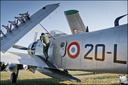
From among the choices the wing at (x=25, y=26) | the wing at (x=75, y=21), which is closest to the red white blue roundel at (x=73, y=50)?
the wing at (x=25, y=26)

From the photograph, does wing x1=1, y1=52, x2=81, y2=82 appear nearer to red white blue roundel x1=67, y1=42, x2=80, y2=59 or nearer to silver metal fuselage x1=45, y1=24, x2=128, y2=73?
silver metal fuselage x1=45, y1=24, x2=128, y2=73

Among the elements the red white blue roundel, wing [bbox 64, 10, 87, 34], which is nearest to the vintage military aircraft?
the red white blue roundel

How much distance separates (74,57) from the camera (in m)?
4.46

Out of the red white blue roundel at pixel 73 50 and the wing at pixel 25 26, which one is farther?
the wing at pixel 25 26

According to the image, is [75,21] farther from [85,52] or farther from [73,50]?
[85,52]

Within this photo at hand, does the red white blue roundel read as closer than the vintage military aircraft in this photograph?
No

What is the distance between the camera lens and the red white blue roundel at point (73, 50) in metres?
4.36

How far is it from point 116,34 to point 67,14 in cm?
1178

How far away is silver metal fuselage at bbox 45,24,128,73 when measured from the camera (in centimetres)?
317

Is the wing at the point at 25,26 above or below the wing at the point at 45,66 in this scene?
above

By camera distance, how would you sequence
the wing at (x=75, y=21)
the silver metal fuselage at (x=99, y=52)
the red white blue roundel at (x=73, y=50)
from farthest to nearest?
the wing at (x=75, y=21), the red white blue roundel at (x=73, y=50), the silver metal fuselage at (x=99, y=52)

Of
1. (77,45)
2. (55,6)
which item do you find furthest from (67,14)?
(77,45)

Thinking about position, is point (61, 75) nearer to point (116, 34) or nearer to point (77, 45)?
point (77, 45)

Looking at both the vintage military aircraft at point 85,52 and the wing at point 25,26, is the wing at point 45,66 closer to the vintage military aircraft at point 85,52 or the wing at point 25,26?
the vintage military aircraft at point 85,52
